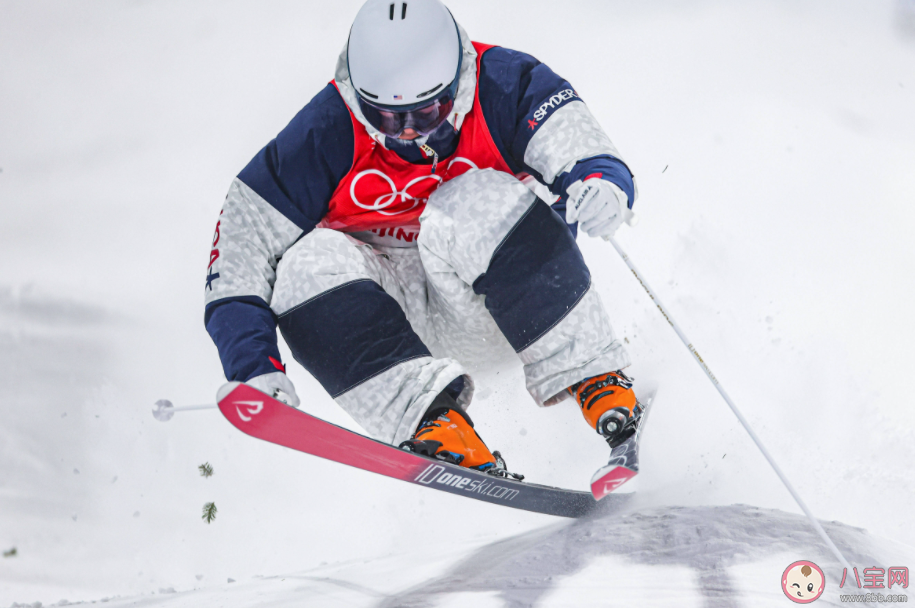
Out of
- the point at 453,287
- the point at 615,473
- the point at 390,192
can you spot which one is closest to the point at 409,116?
the point at 390,192

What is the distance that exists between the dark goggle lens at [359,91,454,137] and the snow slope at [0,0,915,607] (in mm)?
860

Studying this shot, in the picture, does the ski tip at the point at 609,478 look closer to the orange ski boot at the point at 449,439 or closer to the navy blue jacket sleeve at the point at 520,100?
the orange ski boot at the point at 449,439

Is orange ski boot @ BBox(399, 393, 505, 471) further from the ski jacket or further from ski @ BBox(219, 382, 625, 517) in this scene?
the ski jacket

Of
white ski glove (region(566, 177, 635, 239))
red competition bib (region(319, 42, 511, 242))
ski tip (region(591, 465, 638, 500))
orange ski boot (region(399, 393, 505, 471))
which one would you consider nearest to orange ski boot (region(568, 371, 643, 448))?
ski tip (region(591, 465, 638, 500))

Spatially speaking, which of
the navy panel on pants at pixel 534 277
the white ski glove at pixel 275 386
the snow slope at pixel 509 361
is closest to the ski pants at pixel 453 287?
the navy panel on pants at pixel 534 277

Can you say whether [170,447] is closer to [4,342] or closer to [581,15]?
[4,342]

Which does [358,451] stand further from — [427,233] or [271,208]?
[271,208]

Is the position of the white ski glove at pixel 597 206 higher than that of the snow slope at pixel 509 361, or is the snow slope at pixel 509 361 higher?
the white ski glove at pixel 597 206

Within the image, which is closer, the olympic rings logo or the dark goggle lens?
the dark goggle lens

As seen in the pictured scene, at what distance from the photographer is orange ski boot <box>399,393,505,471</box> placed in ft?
5.61

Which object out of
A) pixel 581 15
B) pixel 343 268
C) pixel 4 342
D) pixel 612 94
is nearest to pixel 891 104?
pixel 612 94

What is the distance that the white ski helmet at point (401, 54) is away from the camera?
67.6 inches

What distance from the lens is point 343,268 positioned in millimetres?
1878

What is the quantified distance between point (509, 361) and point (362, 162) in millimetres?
800
